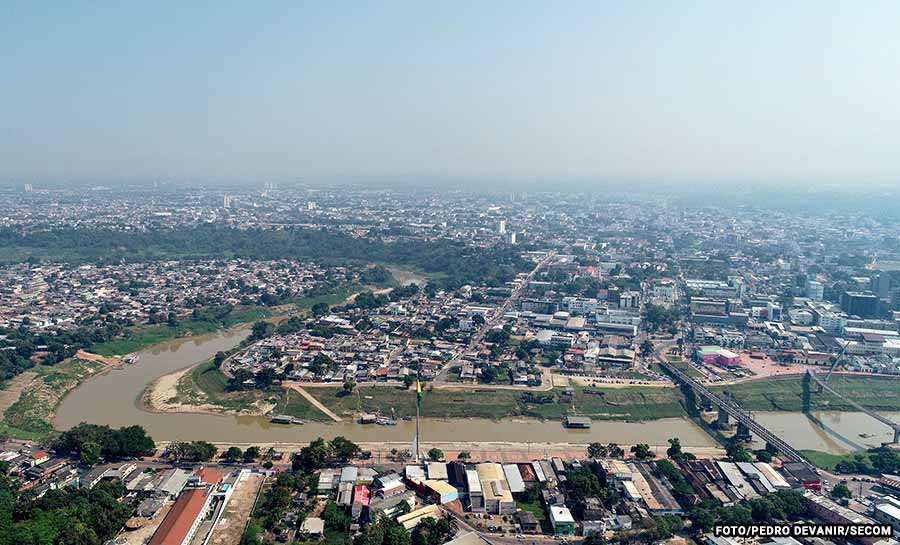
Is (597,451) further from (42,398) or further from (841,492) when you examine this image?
(42,398)

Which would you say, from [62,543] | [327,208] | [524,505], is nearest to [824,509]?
[524,505]

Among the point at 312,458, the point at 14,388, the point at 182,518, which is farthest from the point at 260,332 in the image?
the point at 182,518

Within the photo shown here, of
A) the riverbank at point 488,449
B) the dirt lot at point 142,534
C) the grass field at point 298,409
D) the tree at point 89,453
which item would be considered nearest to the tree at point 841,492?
the riverbank at point 488,449

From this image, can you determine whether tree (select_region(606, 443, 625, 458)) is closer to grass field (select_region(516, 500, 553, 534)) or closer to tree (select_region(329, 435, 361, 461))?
grass field (select_region(516, 500, 553, 534))

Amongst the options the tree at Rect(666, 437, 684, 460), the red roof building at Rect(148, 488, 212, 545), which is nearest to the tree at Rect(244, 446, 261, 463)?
the red roof building at Rect(148, 488, 212, 545)

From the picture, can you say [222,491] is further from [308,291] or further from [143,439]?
[308,291]

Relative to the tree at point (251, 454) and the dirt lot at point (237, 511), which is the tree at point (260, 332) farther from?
the dirt lot at point (237, 511)
